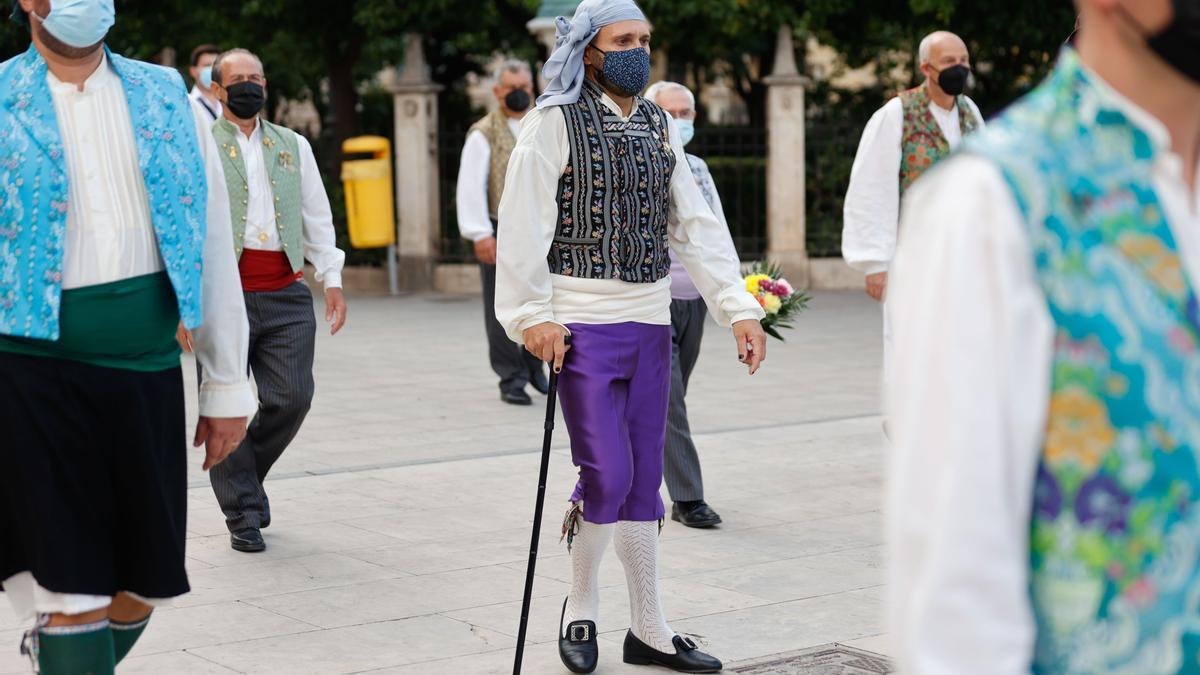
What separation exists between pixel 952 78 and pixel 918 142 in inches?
13.9

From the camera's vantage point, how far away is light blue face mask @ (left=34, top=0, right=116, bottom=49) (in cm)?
386

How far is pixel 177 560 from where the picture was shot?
3.85 m

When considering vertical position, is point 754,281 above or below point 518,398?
above

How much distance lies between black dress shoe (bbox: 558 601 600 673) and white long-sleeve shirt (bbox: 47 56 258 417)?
1625mm

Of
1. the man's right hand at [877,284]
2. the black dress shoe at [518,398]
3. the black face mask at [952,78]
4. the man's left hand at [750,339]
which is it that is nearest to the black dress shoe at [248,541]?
the man's left hand at [750,339]

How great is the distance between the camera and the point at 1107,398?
77.6 inches

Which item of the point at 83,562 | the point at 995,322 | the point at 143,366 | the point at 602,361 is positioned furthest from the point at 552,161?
the point at 995,322

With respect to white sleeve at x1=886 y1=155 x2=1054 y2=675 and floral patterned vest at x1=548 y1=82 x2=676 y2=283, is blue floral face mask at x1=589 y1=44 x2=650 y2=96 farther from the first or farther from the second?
white sleeve at x1=886 y1=155 x2=1054 y2=675

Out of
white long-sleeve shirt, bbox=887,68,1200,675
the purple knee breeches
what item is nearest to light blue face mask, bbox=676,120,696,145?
the purple knee breeches

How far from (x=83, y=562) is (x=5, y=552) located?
234 millimetres

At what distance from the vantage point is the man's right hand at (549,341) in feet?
16.8

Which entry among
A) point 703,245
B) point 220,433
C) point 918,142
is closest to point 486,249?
point 918,142

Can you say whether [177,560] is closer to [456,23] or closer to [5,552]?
[5,552]

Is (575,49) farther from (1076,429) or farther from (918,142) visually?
(1076,429)
